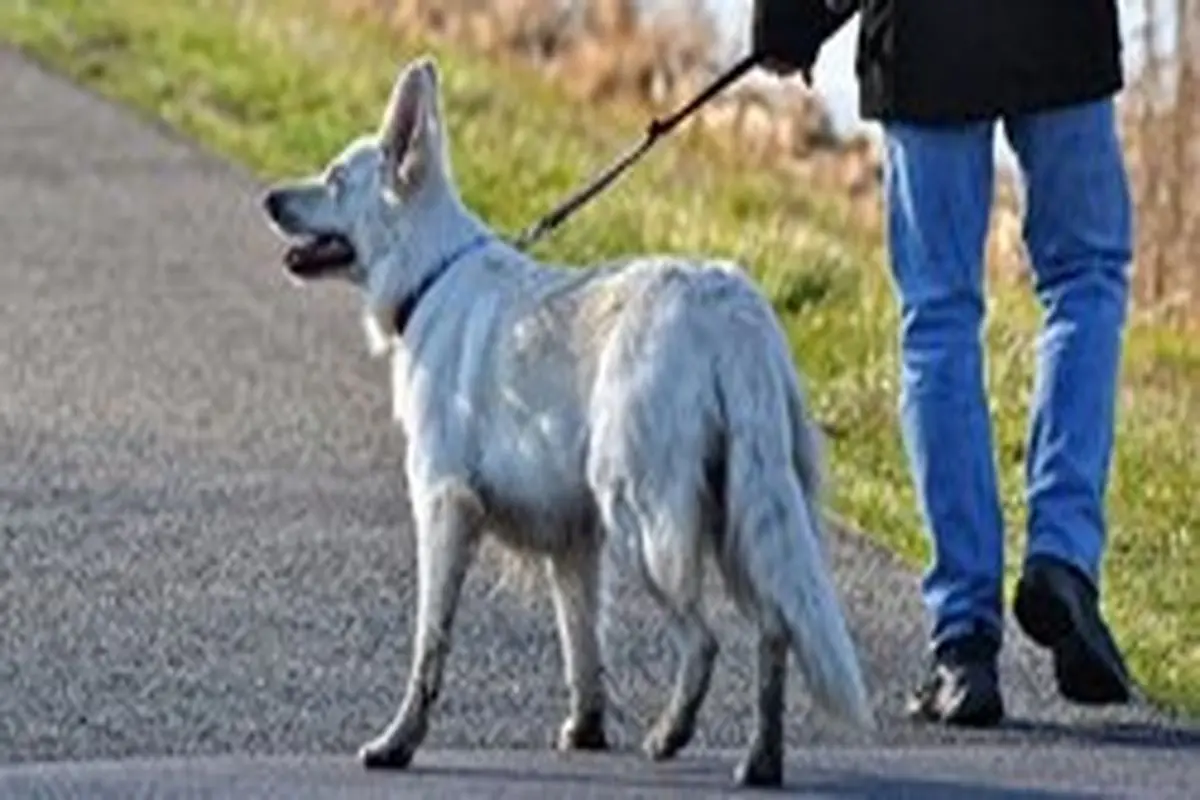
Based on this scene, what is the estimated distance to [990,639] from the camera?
1019 centimetres

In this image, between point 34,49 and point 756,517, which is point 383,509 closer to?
point 756,517

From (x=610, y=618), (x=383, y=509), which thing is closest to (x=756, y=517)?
(x=610, y=618)

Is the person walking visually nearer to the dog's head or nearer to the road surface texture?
the road surface texture

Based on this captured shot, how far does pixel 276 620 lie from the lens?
1111 cm

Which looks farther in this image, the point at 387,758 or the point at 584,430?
the point at 387,758

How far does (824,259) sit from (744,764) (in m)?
6.48

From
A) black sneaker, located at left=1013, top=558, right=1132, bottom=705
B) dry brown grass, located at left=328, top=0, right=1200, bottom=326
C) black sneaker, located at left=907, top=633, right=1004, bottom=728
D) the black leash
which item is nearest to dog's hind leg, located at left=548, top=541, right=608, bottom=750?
black sneaker, located at left=907, top=633, right=1004, bottom=728

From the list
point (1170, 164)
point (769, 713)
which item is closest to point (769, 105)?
point (1170, 164)

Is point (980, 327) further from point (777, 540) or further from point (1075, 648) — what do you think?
point (777, 540)

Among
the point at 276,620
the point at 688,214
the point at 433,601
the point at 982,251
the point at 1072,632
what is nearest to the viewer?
the point at 433,601

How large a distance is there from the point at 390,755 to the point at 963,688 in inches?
43.5

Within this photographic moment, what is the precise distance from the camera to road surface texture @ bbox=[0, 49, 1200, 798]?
9.57 metres

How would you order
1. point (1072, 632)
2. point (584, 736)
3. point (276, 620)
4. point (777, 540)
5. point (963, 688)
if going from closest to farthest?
point (777, 540) → point (584, 736) → point (963, 688) → point (1072, 632) → point (276, 620)

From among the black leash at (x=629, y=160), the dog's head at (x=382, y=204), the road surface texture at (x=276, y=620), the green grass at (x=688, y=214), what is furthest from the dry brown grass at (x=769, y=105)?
the dog's head at (x=382, y=204)
